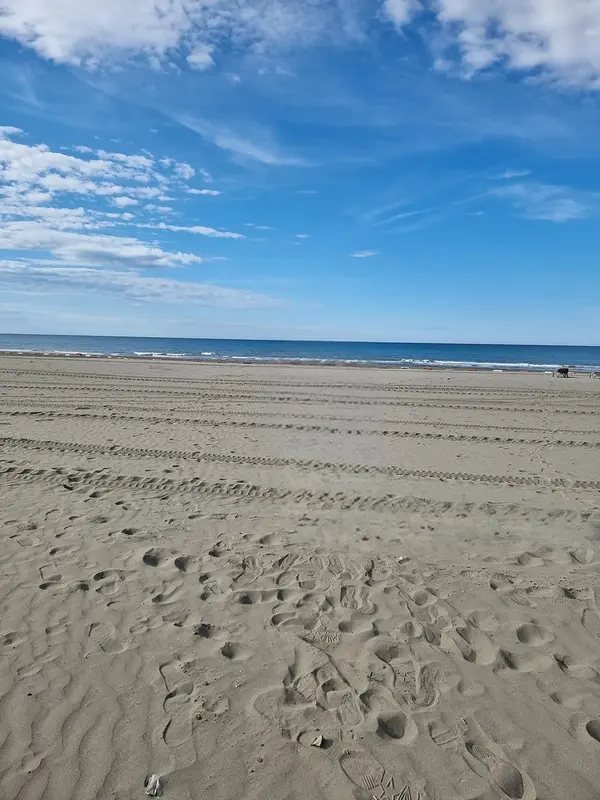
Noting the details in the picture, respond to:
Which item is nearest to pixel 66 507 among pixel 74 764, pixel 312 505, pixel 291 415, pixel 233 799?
pixel 312 505

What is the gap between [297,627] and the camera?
11.6 feet

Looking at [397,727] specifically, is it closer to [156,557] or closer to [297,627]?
[297,627]

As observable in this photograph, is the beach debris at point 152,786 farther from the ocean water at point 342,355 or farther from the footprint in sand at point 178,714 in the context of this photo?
the ocean water at point 342,355

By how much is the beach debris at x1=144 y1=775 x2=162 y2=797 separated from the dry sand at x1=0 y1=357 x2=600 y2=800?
0.11 feet

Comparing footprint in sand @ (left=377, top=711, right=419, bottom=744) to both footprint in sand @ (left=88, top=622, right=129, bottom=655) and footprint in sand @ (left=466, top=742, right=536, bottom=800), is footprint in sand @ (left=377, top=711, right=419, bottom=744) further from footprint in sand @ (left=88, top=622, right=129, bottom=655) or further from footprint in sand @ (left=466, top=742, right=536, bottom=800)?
footprint in sand @ (left=88, top=622, right=129, bottom=655)

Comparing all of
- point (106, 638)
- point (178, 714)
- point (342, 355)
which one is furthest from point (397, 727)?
point (342, 355)

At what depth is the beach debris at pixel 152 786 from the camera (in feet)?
7.46

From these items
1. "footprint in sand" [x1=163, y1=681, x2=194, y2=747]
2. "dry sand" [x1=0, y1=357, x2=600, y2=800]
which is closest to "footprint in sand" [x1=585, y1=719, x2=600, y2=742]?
"dry sand" [x1=0, y1=357, x2=600, y2=800]

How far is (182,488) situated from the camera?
6.50m

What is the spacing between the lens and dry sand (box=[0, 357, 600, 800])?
2.44m

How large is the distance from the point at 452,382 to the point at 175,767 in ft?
72.2

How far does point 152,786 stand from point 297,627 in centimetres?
142

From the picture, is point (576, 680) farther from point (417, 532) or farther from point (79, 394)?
point (79, 394)

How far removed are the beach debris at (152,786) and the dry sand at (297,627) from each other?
33 mm
